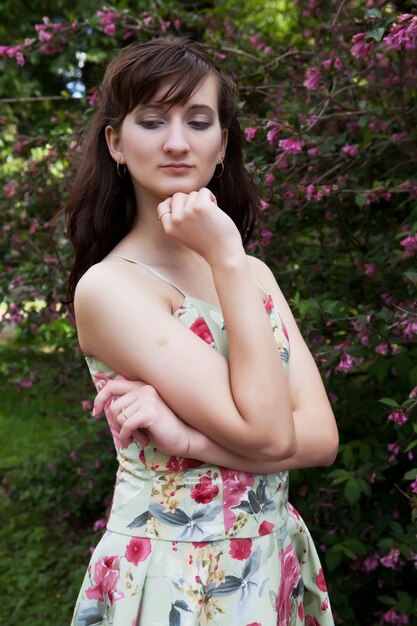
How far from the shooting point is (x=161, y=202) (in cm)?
162

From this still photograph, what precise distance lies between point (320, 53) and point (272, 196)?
993 millimetres

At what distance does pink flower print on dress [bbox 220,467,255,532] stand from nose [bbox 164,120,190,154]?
2.10 feet

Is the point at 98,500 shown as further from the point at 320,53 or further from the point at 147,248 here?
the point at 147,248

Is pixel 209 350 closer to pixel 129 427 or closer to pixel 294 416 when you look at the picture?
pixel 129 427

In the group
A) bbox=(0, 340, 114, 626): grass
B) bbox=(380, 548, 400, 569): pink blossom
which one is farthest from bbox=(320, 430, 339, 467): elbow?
bbox=(0, 340, 114, 626): grass

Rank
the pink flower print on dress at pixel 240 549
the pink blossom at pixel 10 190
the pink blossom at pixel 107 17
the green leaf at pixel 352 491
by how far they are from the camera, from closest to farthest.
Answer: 1. the pink flower print on dress at pixel 240 549
2. the green leaf at pixel 352 491
3. the pink blossom at pixel 107 17
4. the pink blossom at pixel 10 190

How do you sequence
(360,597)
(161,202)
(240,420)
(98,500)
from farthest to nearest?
(98,500)
(360,597)
(161,202)
(240,420)

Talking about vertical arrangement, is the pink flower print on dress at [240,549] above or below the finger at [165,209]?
below

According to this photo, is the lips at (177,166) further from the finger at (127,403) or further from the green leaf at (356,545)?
the green leaf at (356,545)

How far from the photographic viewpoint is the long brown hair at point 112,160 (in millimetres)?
1545

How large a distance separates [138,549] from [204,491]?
0.17 m

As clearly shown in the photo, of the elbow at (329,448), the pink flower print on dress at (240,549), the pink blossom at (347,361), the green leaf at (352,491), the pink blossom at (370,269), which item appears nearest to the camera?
the pink flower print on dress at (240,549)

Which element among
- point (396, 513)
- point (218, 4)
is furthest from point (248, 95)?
point (396, 513)

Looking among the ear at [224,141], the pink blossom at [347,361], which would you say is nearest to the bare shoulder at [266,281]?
the ear at [224,141]
